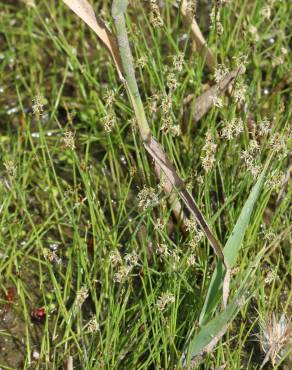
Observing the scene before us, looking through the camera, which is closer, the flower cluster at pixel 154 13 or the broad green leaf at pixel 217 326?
the broad green leaf at pixel 217 326

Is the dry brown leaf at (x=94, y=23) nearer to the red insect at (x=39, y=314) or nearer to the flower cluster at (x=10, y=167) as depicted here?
the flower cluster at (x=10, y=167)

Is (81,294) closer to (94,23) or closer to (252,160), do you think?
(252,160)

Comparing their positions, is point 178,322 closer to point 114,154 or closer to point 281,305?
point 281,305

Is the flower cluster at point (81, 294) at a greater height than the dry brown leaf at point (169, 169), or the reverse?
the dry brown leaf at point (169, 169)

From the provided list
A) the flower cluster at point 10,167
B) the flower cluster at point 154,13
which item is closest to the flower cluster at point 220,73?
the flower cluster at point 154,13

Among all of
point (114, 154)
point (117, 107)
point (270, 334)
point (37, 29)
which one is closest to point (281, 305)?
point (270, 334)

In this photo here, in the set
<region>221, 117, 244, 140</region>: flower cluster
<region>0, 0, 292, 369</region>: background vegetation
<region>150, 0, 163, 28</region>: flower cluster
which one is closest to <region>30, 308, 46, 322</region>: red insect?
<region>0, 0, 292, 369</region>: background vegetation

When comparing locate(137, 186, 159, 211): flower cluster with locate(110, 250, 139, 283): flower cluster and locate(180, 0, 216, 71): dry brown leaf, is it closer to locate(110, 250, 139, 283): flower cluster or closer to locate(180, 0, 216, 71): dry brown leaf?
locate(110, 250, 139, 283): flower cluster
